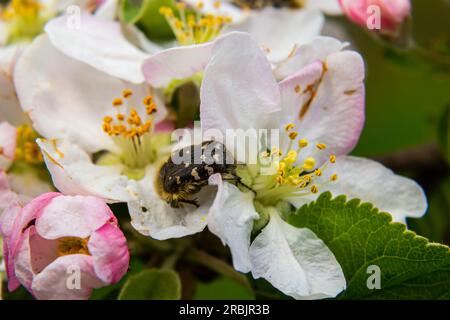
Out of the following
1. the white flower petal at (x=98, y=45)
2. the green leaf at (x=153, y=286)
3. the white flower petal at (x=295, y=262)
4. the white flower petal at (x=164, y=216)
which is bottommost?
the green leaf at (x=153, y=286)

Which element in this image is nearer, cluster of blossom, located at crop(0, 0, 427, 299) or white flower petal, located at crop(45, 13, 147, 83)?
cluster of blossom, located at crop(0, 0, 427, 299)

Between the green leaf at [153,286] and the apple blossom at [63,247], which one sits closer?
the apple blossom at [63,247]

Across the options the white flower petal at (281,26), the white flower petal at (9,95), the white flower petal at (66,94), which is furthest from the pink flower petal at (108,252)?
the white flower petal at (281,26)

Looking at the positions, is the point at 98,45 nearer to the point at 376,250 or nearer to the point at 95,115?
the point at 95,115

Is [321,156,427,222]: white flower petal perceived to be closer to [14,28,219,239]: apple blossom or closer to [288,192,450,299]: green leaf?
[288,192,450,299]: green leaf

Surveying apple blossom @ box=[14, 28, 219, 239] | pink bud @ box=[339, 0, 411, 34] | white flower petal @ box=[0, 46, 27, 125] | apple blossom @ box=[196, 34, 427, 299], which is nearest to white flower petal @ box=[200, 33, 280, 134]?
apple blossom @ box=[196, 34, 427, 299]

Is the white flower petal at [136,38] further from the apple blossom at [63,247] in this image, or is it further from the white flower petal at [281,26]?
the apple blossom at [63,247]

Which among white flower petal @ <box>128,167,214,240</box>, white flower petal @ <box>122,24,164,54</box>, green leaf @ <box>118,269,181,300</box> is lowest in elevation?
green leaf @ <box>118,269,181,300</box>
